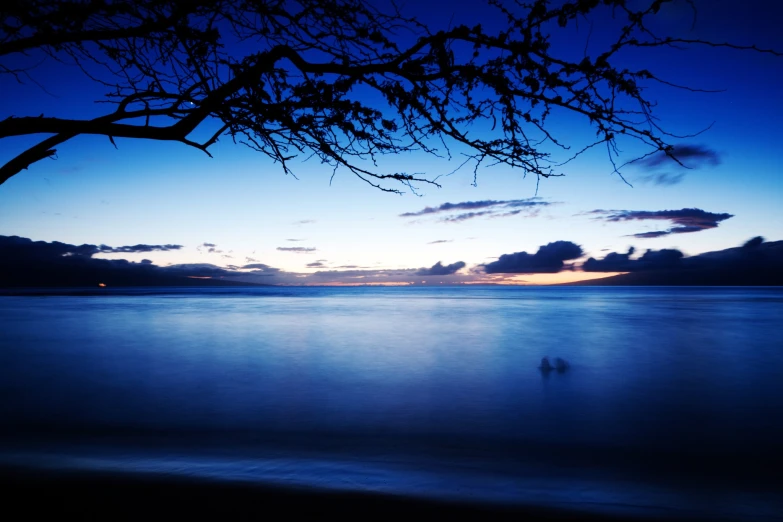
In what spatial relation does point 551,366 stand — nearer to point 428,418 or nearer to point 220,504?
point 428,418

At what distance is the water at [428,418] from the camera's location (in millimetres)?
3900

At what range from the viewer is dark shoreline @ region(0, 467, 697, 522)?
9.10ft

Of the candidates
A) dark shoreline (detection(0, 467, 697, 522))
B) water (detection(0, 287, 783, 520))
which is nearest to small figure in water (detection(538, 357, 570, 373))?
water (detection(0, 287, 783, 520))

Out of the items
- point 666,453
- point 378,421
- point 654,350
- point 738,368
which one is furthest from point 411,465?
point 654,350

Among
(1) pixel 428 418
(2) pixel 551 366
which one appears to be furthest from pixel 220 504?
(2) pixel 551 366

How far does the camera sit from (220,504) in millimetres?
2914

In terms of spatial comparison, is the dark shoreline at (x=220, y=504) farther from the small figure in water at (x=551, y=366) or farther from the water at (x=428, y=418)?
the small figure in water at (x=551, y=366)

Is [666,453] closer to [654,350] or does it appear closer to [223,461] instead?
[223,461]

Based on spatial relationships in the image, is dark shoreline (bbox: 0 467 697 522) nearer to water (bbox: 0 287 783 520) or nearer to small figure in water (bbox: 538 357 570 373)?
water (bbox: 0 287 783 520)

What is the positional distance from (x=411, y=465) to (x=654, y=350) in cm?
1077

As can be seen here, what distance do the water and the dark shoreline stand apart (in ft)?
0.98

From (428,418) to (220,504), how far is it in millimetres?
3525

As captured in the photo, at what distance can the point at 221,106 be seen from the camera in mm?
2230

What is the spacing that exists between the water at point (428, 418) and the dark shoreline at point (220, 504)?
0.30 m
